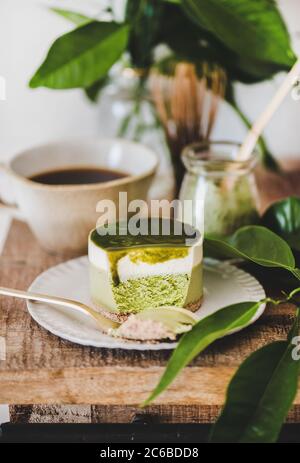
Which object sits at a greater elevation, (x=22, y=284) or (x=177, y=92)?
(x=177, y=92)

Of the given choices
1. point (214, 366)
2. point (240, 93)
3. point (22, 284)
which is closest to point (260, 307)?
point (214, 366)

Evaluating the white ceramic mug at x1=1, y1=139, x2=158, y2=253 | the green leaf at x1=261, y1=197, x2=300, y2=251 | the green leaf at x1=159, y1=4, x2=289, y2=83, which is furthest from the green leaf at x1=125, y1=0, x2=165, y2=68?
the green leaf at x1=261, y1=197, x2=300, y2=251

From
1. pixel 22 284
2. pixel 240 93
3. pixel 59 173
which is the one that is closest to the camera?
pixel 22 284

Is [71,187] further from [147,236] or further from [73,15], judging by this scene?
[73,15]

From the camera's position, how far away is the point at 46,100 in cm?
116

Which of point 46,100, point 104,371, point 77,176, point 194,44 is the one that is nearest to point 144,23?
point 194,44

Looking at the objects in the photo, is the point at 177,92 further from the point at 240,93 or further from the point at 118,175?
the point at 240,93

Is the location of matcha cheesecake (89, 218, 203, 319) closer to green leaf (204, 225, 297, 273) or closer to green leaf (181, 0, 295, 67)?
green leaf (204, 225, 297, 273)

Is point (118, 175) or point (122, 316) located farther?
point (118, 175)

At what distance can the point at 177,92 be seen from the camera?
889 mm

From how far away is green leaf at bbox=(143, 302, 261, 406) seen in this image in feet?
1.55

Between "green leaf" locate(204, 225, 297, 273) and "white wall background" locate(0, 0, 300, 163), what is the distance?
54 cm

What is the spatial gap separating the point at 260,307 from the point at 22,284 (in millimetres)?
249

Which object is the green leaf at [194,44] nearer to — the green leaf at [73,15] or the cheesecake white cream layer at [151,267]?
the green leaf at [73,15]
